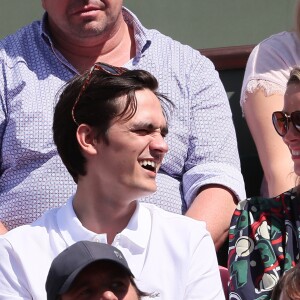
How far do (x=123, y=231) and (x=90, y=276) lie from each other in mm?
611

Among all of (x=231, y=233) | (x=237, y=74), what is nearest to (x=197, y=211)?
(x=231, y=233)

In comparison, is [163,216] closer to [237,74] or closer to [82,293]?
[82,293]

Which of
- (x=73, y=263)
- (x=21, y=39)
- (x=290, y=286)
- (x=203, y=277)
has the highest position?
(x=21, y=39)

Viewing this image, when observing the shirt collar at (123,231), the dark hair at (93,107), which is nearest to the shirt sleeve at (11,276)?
the shirt collar at (123,231)

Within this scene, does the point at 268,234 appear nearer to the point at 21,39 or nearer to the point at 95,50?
the point at 95,50

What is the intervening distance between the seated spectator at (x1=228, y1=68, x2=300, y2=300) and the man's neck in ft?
3.08

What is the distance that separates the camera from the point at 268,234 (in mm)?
3312

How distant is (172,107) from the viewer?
151 inches

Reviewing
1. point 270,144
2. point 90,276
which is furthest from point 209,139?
point 90,276

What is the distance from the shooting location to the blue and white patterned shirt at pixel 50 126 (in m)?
3.71

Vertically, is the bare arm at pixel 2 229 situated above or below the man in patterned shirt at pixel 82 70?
below

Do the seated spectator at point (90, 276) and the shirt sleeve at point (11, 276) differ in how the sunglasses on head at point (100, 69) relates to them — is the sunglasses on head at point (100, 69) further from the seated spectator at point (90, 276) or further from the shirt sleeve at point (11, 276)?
the seated spectator at point (90, 276)

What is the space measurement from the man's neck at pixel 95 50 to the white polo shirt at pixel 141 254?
1051mm

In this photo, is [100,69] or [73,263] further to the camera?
[100,69]
